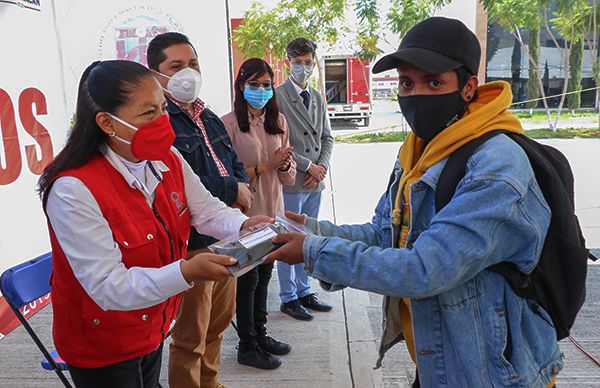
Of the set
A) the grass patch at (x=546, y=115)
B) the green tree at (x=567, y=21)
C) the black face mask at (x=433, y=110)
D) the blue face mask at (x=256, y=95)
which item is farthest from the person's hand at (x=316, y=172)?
the green tree at (x=567, y=21)

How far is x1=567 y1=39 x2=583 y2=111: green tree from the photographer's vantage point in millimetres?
6309

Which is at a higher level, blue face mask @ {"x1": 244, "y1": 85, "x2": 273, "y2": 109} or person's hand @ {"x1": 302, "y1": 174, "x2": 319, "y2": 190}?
blue face mask @ {"x1": 244, "y1": 85, "x2": 273, "y2": 109}

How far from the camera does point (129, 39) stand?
4.67 metres

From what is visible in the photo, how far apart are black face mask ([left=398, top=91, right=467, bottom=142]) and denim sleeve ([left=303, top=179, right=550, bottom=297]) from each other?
0.92ft

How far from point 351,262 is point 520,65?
6.11m

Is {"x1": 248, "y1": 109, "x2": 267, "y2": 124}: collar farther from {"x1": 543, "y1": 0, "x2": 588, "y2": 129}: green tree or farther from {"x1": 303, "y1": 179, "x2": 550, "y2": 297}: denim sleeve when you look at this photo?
{"x1": 543, "y1": 0, "x2": 588, "y2": 129}: green tree

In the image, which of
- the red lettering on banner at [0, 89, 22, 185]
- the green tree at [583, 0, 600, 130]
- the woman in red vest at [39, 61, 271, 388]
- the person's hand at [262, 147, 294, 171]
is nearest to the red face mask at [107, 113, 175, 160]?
the woman in red vest at [39, 61, 271, 388]

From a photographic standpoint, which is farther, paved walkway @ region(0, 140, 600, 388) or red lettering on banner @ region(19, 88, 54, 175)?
red lettering on banner @ region(19, 88, 54, 175)

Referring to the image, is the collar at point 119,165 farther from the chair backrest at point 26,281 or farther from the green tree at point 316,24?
the green tree at point 316,24

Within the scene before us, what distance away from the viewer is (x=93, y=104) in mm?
1548

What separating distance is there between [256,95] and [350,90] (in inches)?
444

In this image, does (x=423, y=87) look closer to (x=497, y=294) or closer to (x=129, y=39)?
(x=497, y=294)

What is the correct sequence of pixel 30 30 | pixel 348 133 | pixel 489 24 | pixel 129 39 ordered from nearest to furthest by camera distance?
pixel 30 30 < pixel 129 39 < pixel 489 24 < pixel 348 133

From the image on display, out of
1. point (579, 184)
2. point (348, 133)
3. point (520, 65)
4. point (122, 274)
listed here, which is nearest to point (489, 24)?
point (520, 65)
